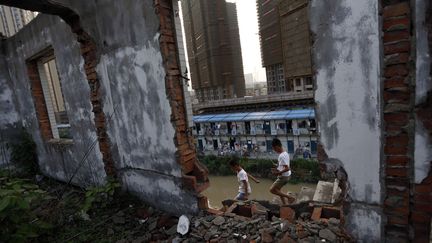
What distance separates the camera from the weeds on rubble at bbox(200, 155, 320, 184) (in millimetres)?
10117

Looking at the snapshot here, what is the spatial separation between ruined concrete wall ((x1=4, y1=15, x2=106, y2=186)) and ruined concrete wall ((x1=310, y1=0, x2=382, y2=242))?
3.65m

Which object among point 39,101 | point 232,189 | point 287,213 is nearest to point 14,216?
point 287,213

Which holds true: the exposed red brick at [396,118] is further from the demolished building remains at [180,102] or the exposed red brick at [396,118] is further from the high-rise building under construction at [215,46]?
the high-rise building under construction at [215,46]

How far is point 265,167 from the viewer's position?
11.3m

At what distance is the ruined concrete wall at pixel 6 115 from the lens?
6.34 m

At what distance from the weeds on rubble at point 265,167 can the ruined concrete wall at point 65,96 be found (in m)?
7.45

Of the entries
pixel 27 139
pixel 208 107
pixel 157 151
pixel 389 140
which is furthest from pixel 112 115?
pixel 208 107

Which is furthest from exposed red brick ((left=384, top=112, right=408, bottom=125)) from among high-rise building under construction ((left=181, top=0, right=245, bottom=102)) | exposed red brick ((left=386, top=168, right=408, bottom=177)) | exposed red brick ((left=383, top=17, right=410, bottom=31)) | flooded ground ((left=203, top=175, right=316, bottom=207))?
high-rise building under construction ((left=181, top=0, right=245, bottom=102))

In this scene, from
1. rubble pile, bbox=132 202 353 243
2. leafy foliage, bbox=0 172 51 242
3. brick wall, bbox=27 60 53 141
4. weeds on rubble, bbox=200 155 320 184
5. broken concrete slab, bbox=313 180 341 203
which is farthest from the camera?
weeds on rubble, bbox=200 155 320 184

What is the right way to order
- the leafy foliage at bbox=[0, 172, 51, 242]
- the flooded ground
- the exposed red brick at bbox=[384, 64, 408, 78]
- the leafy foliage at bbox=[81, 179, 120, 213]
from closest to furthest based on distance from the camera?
the exposed red brick at bbox=[384, 64, 408, 78] < the leafy foliage at bbox=[0, 172, 51, 242] < the leafy foliage at bbox=[81, 179, 120, 213] < the flooded ground

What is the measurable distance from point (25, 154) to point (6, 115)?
112cm

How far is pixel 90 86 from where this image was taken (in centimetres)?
411

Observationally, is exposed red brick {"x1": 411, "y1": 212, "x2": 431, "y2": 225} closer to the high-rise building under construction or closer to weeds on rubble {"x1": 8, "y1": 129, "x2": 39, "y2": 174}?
weeds on rubble {"x1": 8, "y1": 129, "x2": 39, "y2": 174}

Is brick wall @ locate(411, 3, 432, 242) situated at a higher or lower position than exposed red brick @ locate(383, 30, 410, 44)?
lower
